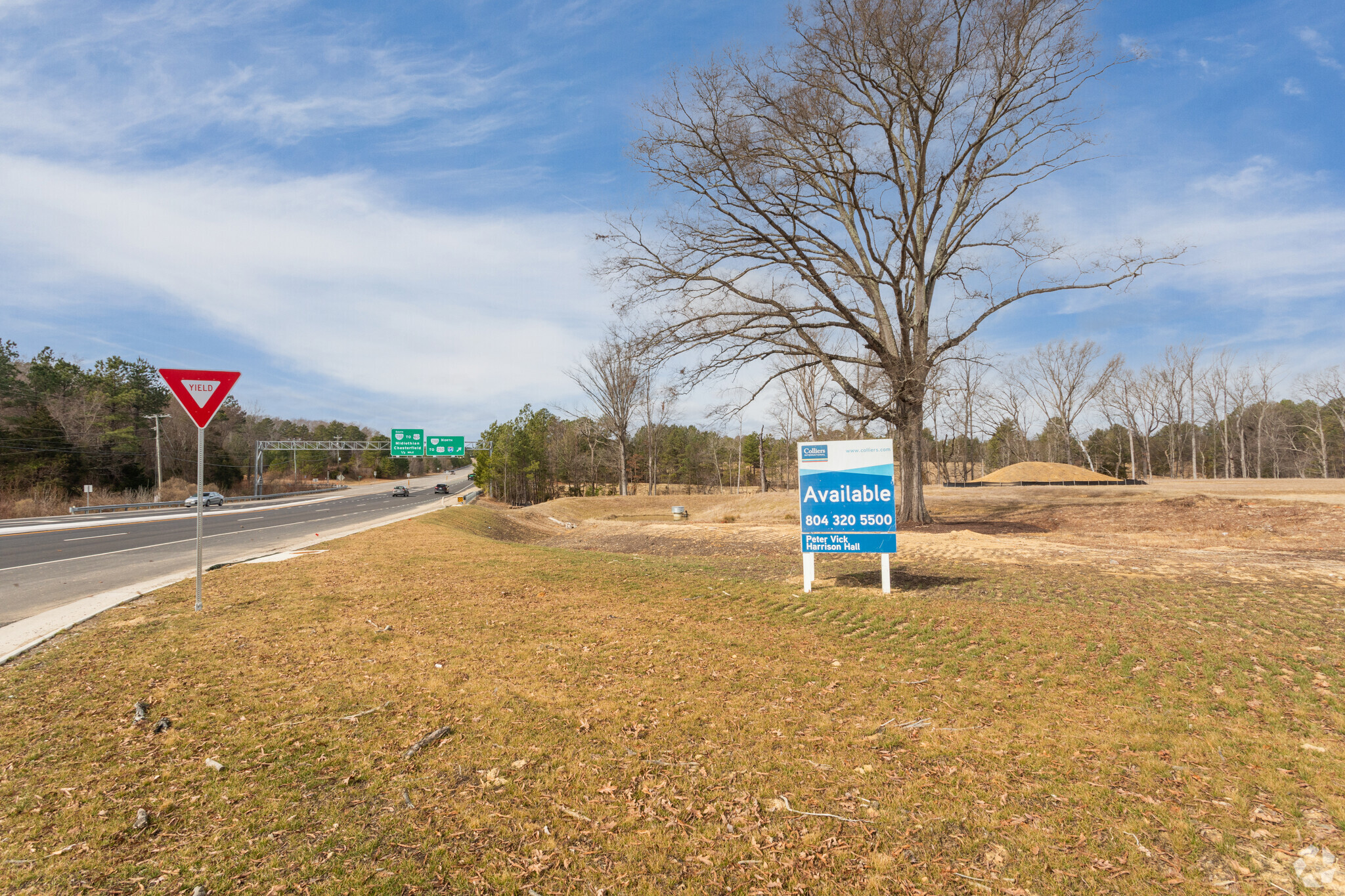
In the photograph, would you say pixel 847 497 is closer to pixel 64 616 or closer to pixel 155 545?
pixel 64 616

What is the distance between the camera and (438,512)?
30750mm

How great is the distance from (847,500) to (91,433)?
6568 cm

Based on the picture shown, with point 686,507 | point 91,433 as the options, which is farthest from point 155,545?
point 91,433

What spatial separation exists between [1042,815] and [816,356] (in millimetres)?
15655

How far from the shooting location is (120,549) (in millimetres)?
16484

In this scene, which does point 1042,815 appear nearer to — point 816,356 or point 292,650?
point 292,650

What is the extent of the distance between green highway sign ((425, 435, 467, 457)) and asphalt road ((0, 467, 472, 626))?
1772cm

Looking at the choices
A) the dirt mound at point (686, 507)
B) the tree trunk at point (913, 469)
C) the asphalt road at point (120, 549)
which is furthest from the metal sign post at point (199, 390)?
the dirt mound at point (686, 507)

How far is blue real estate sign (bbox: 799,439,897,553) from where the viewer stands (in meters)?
9.20

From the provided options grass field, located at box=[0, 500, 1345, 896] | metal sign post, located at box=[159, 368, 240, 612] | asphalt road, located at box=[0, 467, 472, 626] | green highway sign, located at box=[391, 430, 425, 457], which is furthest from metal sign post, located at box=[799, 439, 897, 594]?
green highway sign, located at box=[391, 430, 425, 457]

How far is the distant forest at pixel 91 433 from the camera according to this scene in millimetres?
43125

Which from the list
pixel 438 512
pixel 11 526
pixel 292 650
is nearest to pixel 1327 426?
pixel 438 512

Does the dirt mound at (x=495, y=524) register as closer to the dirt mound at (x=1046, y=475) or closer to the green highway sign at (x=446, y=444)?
the green highway sign at (x=446, y=444)

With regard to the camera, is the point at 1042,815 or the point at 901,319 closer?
the point at 1042,815
